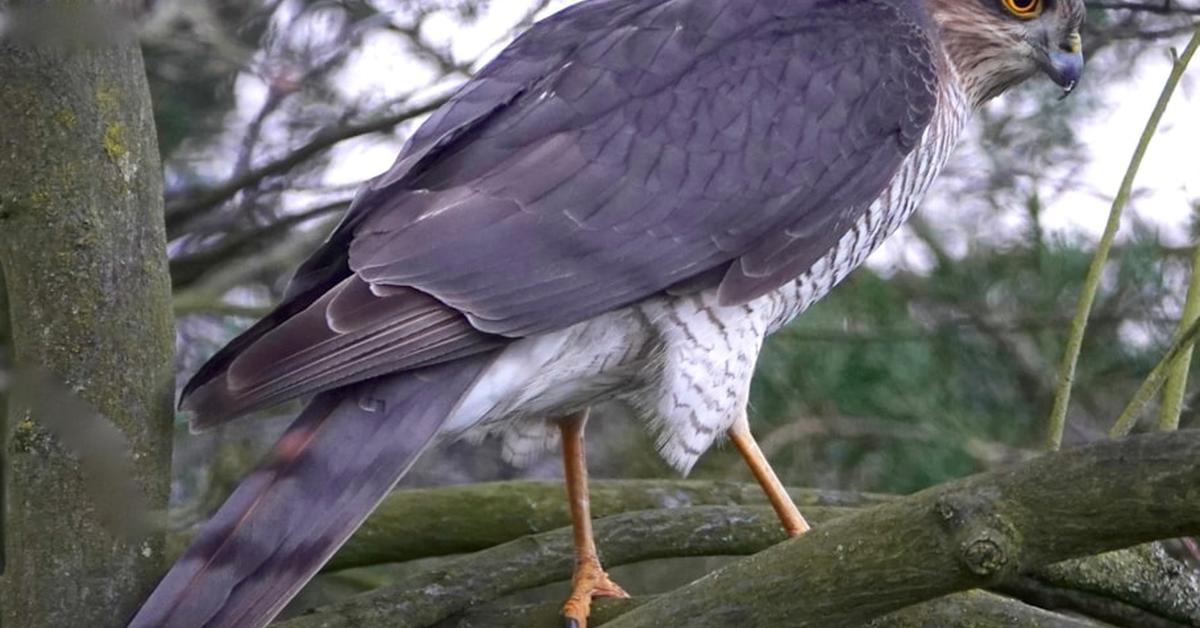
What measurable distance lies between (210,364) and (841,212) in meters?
1.33

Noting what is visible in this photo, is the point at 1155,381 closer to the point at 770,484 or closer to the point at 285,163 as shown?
the point at 770,484

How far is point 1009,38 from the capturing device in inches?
151

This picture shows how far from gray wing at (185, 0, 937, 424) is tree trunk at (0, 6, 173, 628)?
0.25m

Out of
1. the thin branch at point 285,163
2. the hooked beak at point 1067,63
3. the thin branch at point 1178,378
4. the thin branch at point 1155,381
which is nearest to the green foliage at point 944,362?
the hooked beak at point 1067,63

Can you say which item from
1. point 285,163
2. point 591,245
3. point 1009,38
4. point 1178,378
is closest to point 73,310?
point 591,245

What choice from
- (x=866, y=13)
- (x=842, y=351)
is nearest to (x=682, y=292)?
(x=866, y=13)

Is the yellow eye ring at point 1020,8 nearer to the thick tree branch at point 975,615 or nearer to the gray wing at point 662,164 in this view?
the gray wing at point 662,164

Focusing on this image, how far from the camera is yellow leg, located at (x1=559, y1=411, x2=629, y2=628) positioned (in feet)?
9.80

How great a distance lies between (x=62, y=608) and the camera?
103 inches

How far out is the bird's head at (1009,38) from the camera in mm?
3771

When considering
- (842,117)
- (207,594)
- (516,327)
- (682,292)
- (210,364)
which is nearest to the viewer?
(207,594)

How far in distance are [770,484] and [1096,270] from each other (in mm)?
792

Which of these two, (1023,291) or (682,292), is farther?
(1023,291)

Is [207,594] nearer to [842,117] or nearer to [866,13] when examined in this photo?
[842,117]
